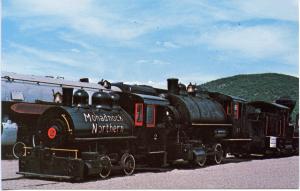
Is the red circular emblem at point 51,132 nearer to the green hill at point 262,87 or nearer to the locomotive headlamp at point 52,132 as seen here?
the locomotive headlamp at point 52,132

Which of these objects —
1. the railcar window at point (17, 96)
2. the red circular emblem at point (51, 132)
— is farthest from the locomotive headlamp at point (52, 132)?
the railcar window at point (17, 96)

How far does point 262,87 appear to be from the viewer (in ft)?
198

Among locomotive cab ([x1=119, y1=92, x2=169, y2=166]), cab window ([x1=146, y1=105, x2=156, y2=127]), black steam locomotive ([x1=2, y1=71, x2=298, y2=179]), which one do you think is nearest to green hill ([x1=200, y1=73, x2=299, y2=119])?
black steam locomotive ([x1=2, y1=71, x2=298, y2=179])

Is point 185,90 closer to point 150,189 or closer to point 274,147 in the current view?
point 274,147

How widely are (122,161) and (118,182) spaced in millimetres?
→ 2105

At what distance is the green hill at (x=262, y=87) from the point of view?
165 ft

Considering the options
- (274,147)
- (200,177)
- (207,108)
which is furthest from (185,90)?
(274,147)

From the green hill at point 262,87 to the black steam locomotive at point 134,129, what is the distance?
840 inches

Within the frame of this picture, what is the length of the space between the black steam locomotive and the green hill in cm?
2134

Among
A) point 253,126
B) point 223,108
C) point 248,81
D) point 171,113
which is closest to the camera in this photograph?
point 171,113

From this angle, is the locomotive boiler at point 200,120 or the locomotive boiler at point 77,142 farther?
the locomotive boiler at point 200,120

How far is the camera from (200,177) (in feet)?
53.2

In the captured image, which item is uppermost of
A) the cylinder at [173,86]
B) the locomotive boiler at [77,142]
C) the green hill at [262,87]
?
the green hill at [262,87]

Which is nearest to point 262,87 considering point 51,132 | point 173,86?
point 173,86
